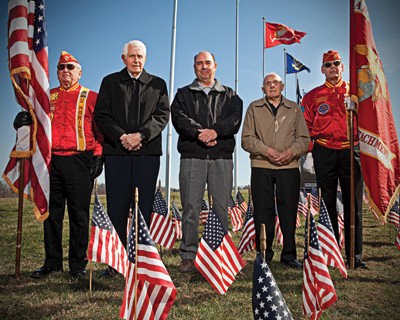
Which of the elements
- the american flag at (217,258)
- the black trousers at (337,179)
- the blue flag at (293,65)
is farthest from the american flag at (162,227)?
the blue flag at (293,65)

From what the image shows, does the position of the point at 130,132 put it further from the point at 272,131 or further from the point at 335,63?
the point at 335,63

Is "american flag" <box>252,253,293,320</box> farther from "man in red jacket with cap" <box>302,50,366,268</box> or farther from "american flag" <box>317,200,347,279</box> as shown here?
"man in red jacket with cap" <box>302,50,366,268</box>

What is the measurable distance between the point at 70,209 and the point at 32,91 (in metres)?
1.39

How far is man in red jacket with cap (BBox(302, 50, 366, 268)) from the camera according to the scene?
4.66 meters

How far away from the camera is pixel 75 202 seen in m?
4.09

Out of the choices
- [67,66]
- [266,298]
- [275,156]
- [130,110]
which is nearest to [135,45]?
[130,110]

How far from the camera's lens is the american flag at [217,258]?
334 centimetres

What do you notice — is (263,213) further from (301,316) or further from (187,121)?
(301,316)

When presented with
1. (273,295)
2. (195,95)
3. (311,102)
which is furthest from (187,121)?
(273,295)

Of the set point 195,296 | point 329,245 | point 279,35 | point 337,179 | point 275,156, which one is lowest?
point 195,296

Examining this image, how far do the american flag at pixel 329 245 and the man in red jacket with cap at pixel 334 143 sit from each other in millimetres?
1031

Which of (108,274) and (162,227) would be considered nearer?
(108,274)

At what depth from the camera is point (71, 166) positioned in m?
4.10

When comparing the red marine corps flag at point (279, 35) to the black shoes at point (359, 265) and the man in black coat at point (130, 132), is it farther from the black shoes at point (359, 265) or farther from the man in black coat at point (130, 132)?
the man in black coat at point (130, 132)
